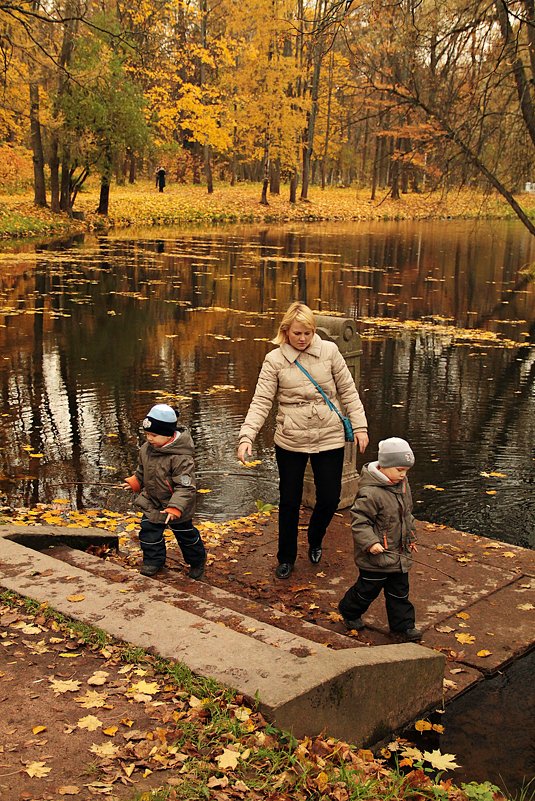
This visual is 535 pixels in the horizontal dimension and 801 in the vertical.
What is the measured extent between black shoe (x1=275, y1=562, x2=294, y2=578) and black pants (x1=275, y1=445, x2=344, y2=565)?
29 mm

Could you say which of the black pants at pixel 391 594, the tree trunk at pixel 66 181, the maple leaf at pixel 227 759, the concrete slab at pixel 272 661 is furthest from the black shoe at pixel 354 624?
the tree trunk at pixel 66 181

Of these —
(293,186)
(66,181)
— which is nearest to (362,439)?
(66,181)

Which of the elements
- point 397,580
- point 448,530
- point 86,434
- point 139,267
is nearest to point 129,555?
point 397,580

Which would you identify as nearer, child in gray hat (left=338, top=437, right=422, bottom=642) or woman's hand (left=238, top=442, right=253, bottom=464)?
child in gray hat (left=338, top=437, right=422, bottom=642)

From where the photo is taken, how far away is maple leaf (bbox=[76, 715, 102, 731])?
320 centimetres

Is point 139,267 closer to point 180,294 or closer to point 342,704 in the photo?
point 180,294

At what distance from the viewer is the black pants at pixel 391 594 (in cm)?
475

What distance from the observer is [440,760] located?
12.4 feet

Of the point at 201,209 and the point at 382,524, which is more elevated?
the point at 201,209

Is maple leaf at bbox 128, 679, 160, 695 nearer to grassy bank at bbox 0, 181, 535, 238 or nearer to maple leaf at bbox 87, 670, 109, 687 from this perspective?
maple leaf at bbox 87, 670, 109, 687

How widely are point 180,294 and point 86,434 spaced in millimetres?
10896

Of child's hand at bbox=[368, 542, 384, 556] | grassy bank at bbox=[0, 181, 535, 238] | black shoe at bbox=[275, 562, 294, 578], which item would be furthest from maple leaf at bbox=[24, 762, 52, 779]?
grassy bank at bbox=[0, 181, 535, 238]

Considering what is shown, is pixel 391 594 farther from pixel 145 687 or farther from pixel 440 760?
pixel 145 687

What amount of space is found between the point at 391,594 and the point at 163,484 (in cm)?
155
